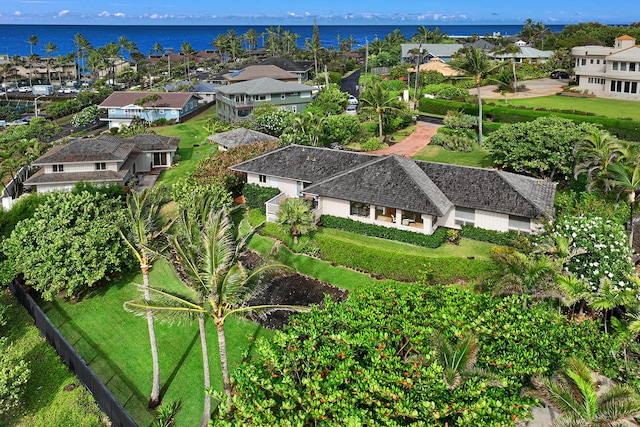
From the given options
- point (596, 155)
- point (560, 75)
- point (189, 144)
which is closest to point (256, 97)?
point (189, 144)

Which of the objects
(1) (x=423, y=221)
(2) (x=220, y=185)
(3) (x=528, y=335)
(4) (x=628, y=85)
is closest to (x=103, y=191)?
(2) (x=220, y=185)

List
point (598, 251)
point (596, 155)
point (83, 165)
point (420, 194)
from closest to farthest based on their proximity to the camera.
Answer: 1. point (598, 251)
2. point (420, 194)
3. point (596, 155)
4. point (83, 165)

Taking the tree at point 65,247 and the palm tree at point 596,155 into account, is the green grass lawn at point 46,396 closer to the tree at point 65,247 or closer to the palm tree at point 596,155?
the tree at point 65,247

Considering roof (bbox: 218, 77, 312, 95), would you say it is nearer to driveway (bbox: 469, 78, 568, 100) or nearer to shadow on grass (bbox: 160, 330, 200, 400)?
driveway (bbox: 469, 78, 568, 100)

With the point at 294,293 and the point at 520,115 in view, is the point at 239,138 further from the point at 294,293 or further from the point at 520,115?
the point at 520,115

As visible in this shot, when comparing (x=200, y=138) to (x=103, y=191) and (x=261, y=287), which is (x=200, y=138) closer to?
(x=103, y=191)

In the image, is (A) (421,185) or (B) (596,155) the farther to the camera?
(A) (421,185)

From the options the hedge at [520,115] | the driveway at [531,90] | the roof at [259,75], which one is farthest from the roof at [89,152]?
the driveway at [531,90]

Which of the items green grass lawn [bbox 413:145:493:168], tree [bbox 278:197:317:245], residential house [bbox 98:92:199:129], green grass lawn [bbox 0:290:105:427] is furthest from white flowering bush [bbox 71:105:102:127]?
green grass lawn [bbox 0:290:105:427]
